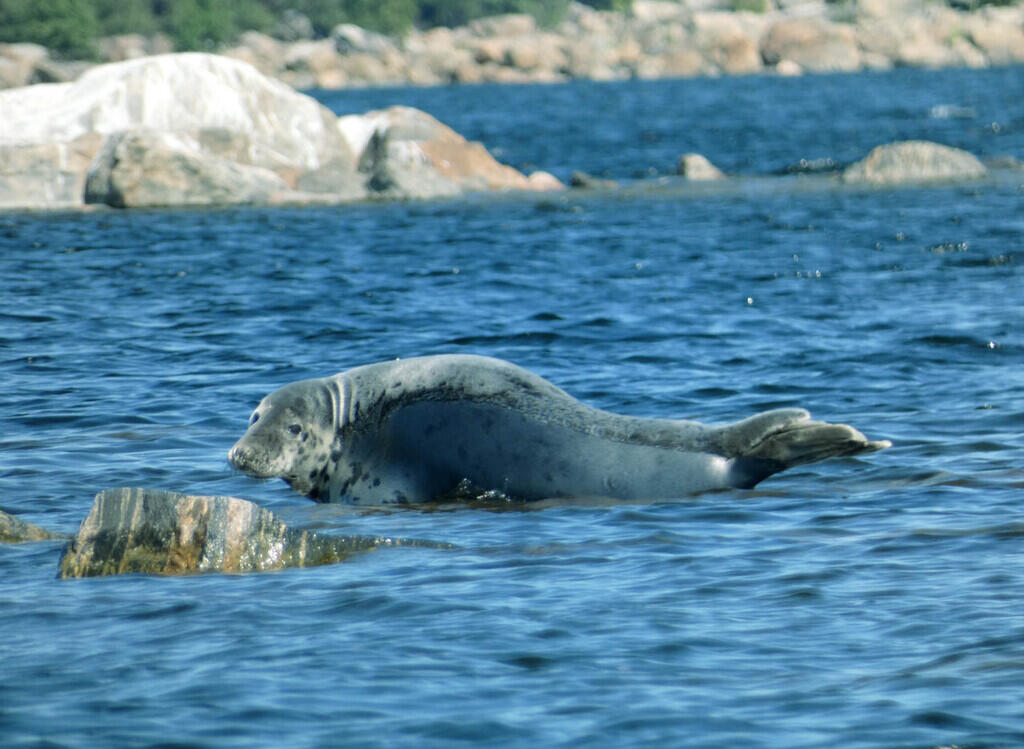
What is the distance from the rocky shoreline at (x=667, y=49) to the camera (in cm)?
11344

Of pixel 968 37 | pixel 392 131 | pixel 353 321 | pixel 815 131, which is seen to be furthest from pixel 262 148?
pixel 968 37

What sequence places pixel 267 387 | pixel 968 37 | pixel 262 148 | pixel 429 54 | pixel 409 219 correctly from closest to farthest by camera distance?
pixel 267 387, pixel 409 219, pixel 262 148, pixel 968 37, pixel 429 54

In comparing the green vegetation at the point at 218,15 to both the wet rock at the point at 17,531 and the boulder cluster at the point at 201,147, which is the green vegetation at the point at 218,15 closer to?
the boulder cluster at the point at 201,147

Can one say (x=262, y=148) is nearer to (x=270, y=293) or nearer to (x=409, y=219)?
(x=409, y=219)

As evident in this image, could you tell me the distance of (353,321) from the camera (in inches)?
662

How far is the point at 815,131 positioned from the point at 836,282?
33.3 m

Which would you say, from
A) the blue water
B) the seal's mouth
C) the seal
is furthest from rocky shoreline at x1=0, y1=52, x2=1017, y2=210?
the seal's mouth

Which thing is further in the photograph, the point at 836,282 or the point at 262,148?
the point at 262,148

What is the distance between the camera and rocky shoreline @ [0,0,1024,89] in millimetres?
113438

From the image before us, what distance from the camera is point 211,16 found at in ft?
444

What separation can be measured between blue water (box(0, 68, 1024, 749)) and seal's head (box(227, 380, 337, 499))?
0.23 metres

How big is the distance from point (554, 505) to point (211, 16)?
132546 millimetres

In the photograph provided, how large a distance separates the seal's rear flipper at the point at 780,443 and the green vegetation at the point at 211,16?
4151 inches

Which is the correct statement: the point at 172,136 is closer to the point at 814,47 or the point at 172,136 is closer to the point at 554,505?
the point at 554,505
